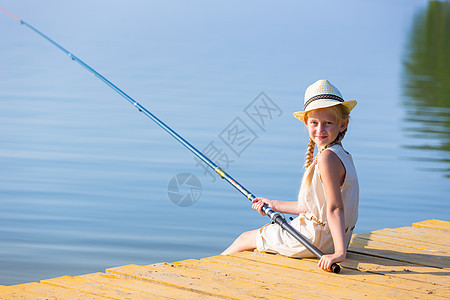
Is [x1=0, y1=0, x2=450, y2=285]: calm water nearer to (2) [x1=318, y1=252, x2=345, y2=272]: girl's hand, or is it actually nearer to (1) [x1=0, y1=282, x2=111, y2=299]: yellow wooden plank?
(1) [x1=0, y1=282, x2=111, y2=299]: yellow wooden plank

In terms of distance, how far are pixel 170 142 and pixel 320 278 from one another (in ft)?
19.4

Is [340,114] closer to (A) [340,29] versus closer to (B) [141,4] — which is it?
(A) [340,29]

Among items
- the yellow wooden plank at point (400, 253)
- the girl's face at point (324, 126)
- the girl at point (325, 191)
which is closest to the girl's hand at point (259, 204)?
the girl at point (325, 191)

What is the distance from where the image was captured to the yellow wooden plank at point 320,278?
358cm

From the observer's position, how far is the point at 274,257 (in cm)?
417

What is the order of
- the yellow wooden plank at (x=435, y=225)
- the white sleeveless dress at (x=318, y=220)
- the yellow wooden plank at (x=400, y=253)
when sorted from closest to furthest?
the white sleeveless dress at (x=318, y=220)
the yellow wooden plank at (x=400, y=253)
the yellow wooden plank at (x=435, y=225)

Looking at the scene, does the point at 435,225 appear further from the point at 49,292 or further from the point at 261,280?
the point at 49,292

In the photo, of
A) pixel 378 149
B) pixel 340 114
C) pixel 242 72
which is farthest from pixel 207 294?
pixel 242 72

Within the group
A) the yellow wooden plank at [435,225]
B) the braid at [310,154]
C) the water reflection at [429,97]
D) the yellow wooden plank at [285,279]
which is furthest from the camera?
the water reflection at [429,97]

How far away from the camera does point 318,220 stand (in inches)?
160

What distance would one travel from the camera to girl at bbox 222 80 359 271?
12.8ft

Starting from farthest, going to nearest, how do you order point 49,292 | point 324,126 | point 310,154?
point 310,154 → point 324,126 → point 49,292

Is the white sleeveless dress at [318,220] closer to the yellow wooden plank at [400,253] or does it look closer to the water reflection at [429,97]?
the yellow wooden plank at [400,253]

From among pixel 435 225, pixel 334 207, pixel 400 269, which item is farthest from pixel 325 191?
pixel 435 225
